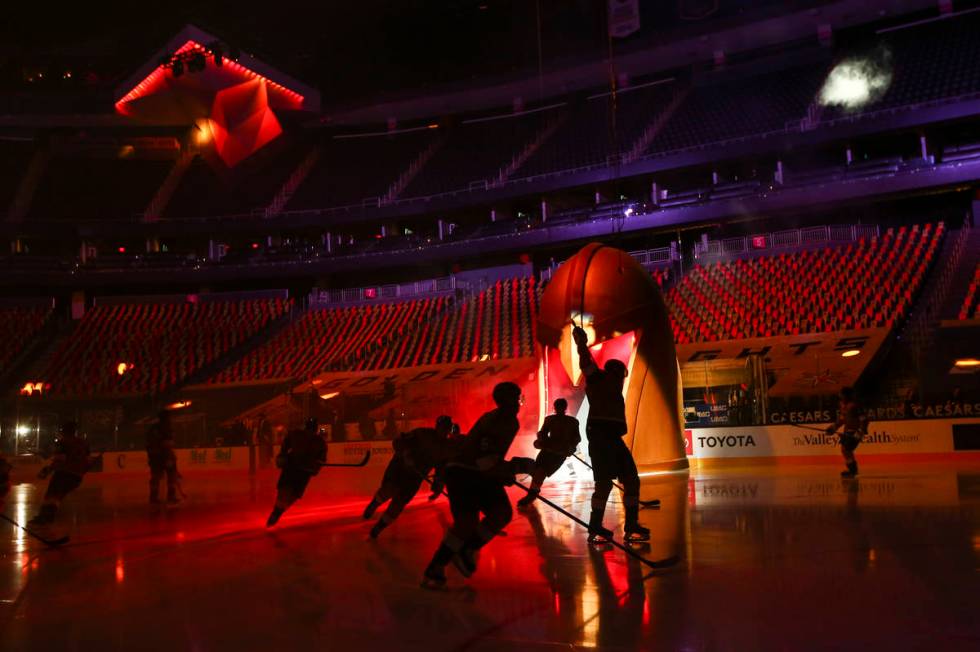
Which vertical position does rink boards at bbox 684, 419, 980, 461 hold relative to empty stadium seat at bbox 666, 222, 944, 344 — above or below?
below

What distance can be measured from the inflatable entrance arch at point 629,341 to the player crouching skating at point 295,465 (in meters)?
6.00

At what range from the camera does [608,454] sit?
7637 mm

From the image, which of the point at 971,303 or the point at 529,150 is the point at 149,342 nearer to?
the point at 529,150

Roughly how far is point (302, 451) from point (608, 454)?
422 cm

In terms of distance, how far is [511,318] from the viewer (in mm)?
31984

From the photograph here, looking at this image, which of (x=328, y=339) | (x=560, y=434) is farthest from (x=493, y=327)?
(x=560, y=434)

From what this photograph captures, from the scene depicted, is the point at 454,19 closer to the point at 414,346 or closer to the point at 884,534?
the point at 414,346

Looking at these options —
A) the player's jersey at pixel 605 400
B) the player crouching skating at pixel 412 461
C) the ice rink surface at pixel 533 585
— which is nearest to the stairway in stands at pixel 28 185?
the ice rink surface at pixel 533 585

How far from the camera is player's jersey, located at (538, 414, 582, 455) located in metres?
9.93

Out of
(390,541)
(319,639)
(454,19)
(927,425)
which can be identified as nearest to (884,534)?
(390,541)

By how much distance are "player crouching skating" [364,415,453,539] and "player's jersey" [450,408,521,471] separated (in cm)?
191

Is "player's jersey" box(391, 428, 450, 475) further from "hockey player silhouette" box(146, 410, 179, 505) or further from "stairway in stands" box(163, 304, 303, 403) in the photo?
"stairway in stands" box(163, 304, 303, 403)

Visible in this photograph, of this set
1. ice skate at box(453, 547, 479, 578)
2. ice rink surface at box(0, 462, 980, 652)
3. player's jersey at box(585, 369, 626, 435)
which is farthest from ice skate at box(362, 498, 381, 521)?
ice skate at box(453, 547, 479, 578)

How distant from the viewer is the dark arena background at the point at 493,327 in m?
5.70
